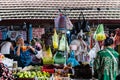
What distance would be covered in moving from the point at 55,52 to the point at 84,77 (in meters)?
2.75

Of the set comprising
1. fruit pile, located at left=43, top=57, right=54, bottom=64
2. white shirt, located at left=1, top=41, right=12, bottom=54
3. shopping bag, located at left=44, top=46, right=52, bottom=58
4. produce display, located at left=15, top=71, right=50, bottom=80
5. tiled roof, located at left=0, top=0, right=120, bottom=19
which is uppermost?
tiled roof, located at left=0, top=0, right=120, bottom=19

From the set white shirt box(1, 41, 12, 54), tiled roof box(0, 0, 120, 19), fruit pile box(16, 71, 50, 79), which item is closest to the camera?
fruit pile box(16, 71, 50, 79)

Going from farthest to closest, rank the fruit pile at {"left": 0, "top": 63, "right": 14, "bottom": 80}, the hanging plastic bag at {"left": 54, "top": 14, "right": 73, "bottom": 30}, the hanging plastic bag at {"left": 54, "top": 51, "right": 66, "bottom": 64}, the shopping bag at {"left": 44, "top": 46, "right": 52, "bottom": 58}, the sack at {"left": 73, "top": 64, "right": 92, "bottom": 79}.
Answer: the shopping bag at {"left": 44, "top": 46, "right": 52, "bottom": 58} < the hanging plastic bag at {"left": 54, "top": 51, "right": 66, "bottom": 64} < the hanging plastic bag at {"left": 54, "top": 14, "right": 73, "bottom": 30} < the sack at {"left": 73, "top": 64, "right": 92, "bottom": 79} < the fruit pile at {"left": 0, "top": 63, "right": 14, "bottom": 80}

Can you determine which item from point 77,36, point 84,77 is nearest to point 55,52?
point 77,36

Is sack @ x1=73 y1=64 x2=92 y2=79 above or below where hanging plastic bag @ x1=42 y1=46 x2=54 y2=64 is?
below

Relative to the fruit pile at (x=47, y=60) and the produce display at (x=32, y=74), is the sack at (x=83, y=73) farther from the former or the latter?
the fruit pile at (x=47, y=60)

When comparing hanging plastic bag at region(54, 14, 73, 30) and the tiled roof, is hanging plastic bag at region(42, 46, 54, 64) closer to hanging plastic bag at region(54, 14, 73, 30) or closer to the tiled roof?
hanging plastic bag at region(54, 14, 73, 30)

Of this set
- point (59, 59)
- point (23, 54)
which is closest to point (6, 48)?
point (23, 54)

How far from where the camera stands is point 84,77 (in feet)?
30.3

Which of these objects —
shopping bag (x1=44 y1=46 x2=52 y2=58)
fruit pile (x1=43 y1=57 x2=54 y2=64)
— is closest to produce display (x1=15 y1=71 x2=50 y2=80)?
fruit pile (x1=43 y1=57 x2=54 y2=64)

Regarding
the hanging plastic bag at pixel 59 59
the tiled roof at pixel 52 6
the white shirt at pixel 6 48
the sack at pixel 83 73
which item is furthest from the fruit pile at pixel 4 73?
the tiled roof at pixel 52 6

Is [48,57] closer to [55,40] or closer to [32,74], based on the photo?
[55,40]

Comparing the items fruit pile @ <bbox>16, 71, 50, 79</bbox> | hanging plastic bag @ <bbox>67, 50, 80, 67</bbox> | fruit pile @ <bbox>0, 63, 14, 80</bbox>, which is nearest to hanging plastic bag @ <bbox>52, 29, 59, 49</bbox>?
hanging plastic bag @ <bbox>67, 50, 80, 67</bbox>

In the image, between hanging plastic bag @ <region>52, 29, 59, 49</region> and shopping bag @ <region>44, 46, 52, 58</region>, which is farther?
hanging plastic bag @ <region>52, 29, 59, 49</region>
